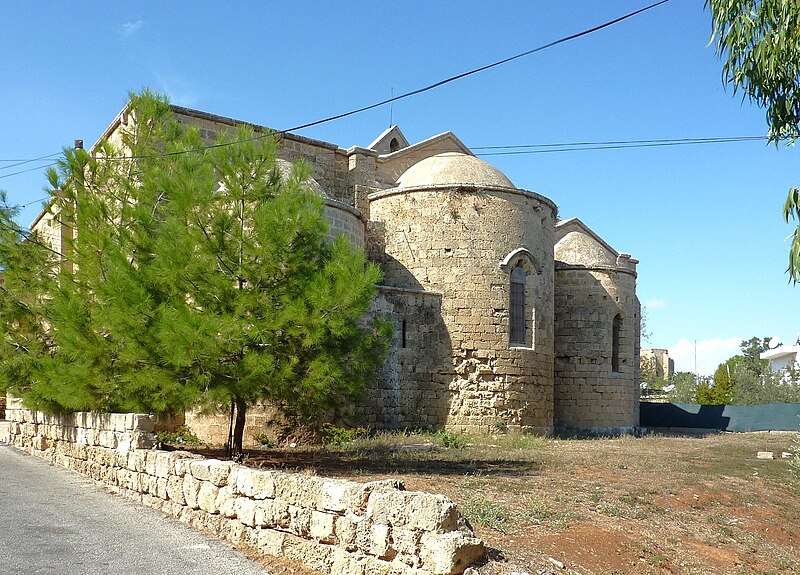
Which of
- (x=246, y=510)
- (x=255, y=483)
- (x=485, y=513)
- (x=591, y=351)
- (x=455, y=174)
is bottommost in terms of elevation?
(x=485, y=513)

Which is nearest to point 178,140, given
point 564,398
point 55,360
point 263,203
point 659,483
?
point 263,203

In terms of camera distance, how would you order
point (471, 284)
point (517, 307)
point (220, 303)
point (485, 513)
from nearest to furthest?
point (485, 513) < point (220, 303) < point (471, 284) < point (517, 307)

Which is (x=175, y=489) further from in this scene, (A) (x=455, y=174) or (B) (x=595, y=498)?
(A) (x=455, y=174)

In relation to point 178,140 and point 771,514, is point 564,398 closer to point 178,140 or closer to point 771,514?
point 771,514

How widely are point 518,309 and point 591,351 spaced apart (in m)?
4.17

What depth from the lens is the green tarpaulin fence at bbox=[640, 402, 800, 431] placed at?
28031 millimetres

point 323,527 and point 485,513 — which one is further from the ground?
point 323,527

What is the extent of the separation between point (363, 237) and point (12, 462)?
862 centimetres

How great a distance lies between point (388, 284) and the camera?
1869 centimetres

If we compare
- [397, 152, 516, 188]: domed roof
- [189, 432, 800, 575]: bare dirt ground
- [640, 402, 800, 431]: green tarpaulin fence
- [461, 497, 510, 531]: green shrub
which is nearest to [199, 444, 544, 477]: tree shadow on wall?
[189, 432, 800, 575]: bare dirt ground

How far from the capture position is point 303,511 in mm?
6160

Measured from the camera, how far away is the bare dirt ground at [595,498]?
6.97 metres

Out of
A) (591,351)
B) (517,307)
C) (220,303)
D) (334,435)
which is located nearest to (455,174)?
(517,307)

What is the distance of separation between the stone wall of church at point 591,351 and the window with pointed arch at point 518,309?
3.67 metres
